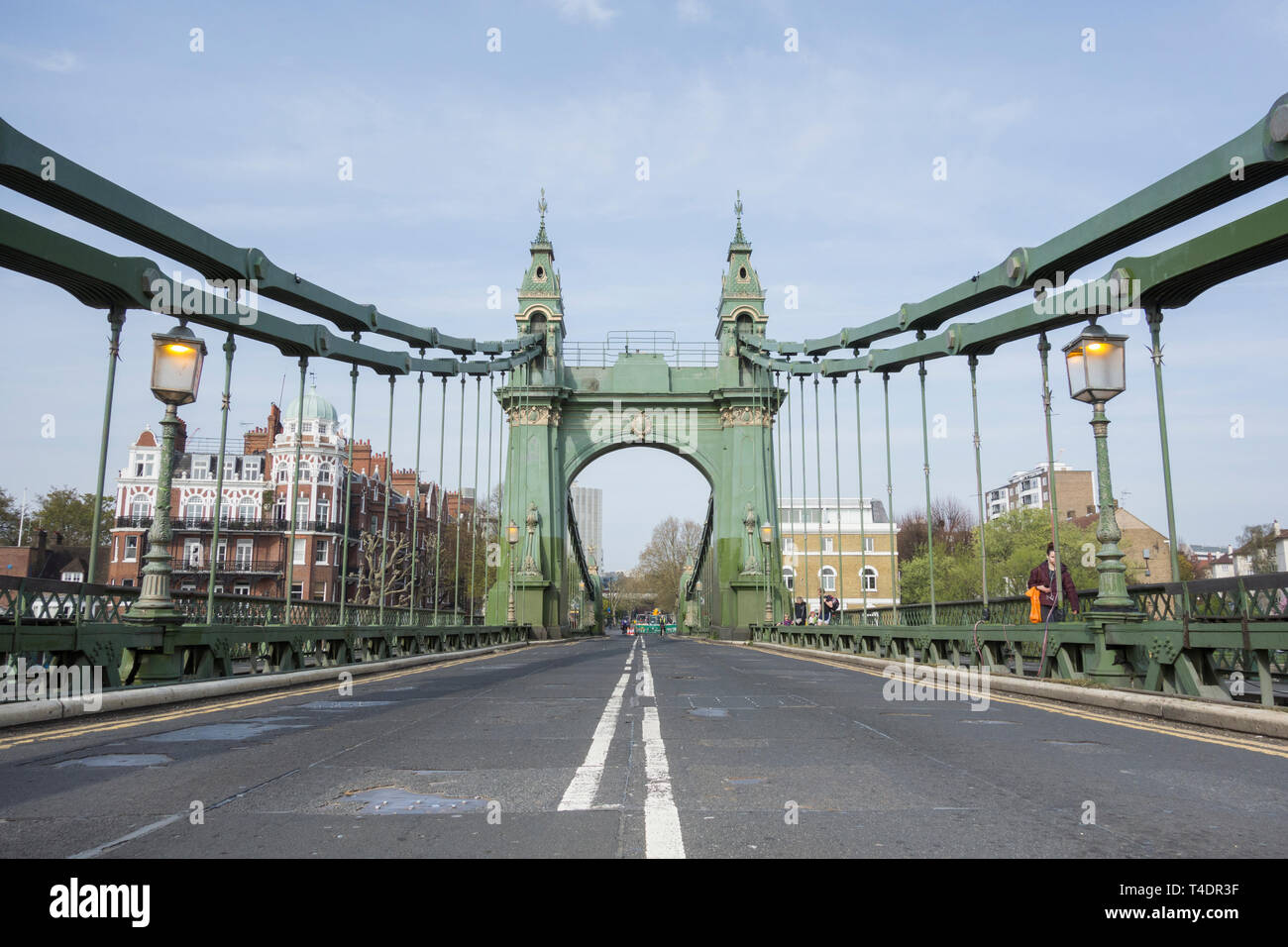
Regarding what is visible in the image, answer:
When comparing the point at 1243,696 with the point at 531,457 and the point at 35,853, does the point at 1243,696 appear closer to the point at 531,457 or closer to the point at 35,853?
the point at 35,853

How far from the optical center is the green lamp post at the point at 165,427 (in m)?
10.3

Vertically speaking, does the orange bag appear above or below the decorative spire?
below

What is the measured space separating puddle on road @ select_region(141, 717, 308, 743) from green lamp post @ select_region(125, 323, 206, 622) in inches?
110

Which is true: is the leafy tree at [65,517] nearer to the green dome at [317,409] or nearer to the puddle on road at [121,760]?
→ the green dome at [317,409]

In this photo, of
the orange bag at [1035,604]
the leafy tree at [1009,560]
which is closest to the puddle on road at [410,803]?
the orange bag at [1035,604]

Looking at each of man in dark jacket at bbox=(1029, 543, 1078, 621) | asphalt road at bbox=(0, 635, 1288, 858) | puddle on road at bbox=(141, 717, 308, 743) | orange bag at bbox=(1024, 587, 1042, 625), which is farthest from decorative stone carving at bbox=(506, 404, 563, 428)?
puddle on road at bbox=(141, 717, 308, 743)

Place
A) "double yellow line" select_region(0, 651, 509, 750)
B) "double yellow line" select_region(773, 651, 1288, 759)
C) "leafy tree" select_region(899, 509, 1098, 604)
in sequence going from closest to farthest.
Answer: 1. "double yellow line" select_region(773, 651, 1288, 759)
2. "double yellow line" select_region(0, 651, 509, 750)
3. "leafy tree" select_region(899, 509, 1098, 604)

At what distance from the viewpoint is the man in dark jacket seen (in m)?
13.1

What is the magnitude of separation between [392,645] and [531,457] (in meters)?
27.1

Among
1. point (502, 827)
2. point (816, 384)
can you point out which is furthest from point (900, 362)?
point (502, 827)

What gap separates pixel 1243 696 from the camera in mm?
9898

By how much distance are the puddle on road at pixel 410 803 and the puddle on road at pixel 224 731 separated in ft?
9.27

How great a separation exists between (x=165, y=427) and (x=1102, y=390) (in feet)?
35.5

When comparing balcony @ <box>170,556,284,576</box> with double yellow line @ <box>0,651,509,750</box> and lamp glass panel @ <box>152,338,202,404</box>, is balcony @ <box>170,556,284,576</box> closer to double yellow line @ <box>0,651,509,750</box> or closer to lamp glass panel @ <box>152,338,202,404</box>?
double yellow line @ <box>0,651,509,750</box>
